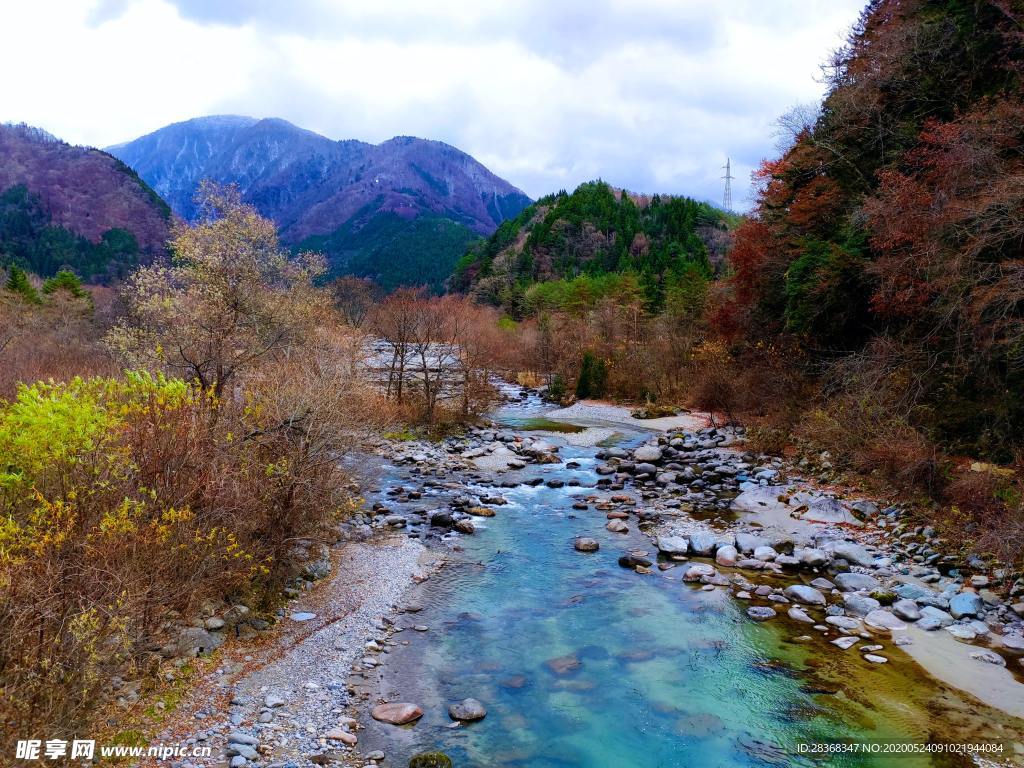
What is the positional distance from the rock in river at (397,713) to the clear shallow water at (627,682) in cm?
11

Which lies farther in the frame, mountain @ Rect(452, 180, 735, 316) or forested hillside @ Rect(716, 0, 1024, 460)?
mountain @ Rect(452, 180, 735, 316)

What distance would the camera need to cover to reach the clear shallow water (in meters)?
7.13

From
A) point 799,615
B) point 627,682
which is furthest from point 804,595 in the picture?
point 627,682

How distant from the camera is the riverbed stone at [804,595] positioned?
34.9ft

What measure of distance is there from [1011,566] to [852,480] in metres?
6.22

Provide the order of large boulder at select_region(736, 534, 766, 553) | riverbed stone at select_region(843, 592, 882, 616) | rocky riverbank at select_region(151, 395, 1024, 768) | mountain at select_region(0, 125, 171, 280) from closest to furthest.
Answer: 1. rocky riverbank at select_region(151, 395, 1024, 768)
2. riverbed stone at select_region(843, 592, 882, 616)
3. large boulder at select_region(736, 534, 766, 553)
4. mountain at select_region(0, 125, 171, 280)

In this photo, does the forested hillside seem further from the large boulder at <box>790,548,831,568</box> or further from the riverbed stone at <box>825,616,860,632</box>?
the riverbed stone at <box>825,616,860,632</box>

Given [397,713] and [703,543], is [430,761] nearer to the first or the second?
[397,713]

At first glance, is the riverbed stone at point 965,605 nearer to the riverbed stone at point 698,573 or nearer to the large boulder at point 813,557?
the large boulder at point 813,557

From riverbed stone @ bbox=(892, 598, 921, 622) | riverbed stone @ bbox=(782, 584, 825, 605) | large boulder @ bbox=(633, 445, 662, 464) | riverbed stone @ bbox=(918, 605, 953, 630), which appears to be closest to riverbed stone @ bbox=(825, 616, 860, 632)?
riverbed stone @ bbox=(782, 584, 825, 605)

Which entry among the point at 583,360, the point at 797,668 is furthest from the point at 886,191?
the point at 583,360

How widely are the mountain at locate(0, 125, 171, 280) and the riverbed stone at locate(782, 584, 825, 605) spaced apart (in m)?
101

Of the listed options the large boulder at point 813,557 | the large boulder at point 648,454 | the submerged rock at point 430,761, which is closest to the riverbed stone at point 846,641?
the large boulder at point 813,557

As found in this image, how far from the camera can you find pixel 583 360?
124 feet
